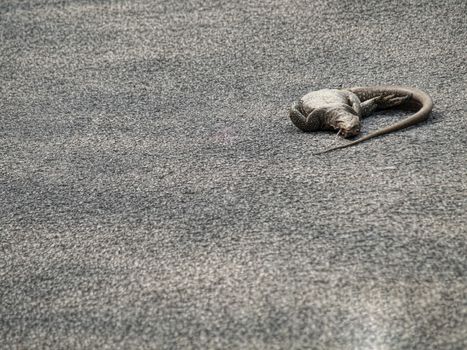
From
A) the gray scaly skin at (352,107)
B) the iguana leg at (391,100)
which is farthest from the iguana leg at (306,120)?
the iguana leg at (391,100)

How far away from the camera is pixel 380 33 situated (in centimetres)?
440

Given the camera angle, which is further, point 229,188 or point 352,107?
point 352,107

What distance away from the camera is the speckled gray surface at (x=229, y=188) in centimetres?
234

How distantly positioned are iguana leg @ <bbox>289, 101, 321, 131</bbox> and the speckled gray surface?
79mm

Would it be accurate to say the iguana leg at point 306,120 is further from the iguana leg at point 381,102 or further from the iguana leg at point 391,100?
the iguana leg at point 391,100

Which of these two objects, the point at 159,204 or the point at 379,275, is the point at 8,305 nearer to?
the point at 159,204

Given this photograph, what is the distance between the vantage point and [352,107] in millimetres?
3443

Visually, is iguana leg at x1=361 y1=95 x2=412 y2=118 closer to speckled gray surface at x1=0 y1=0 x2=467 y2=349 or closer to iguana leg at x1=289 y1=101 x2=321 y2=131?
speckled gray surface at x1=0 y1=0 x2=467 y2=349

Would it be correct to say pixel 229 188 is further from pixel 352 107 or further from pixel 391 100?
pixel 391 100

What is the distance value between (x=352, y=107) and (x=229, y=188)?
829 mm

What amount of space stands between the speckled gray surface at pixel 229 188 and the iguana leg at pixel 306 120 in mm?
79

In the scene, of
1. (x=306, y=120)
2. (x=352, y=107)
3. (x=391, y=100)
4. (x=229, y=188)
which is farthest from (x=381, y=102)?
(x=229, y=188)

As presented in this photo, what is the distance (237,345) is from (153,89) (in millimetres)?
2187

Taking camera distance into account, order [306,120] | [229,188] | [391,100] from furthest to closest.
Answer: [391,100]
[306,120]
[229,188]
